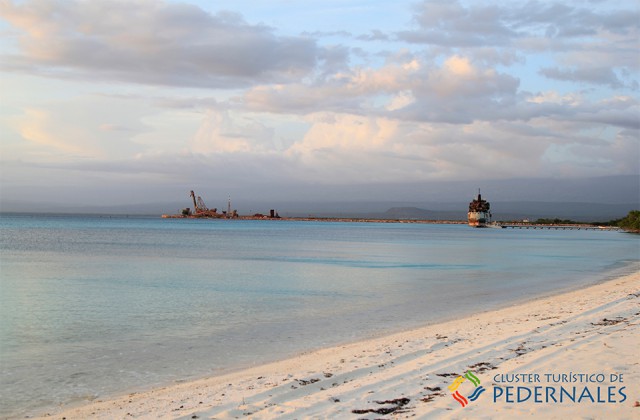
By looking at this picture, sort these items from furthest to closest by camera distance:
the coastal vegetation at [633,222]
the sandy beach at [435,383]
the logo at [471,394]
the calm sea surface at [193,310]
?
the coastal vegetation at [633,222]
the calm sea surface at [193,310]
the logo at [471,394]
the sandy beach at [435,383]

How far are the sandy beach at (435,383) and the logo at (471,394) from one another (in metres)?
0.01

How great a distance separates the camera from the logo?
23.1ft

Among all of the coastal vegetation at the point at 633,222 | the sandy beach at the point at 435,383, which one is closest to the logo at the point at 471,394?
the sandy beach at the point at 435,383

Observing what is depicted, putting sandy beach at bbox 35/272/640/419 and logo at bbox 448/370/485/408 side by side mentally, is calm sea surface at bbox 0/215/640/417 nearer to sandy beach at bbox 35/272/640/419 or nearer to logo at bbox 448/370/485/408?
sandy beach at bbox 35/272/640/419

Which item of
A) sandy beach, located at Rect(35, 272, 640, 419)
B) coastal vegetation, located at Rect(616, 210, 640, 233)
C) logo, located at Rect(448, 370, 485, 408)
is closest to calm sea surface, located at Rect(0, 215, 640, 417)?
sandy beach, located at Rect(35, 272, 640, 419)

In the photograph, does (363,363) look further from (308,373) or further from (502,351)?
(502,351)

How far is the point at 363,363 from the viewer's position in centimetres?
984

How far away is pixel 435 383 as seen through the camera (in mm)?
8008

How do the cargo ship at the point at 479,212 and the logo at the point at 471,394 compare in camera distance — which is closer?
the logo at the point at 471,394

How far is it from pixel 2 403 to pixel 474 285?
71.8 feet

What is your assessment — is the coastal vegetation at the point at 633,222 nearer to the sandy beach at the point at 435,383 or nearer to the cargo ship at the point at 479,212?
the cargo ship at the point at 479,212

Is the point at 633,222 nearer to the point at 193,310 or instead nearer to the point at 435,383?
the point at 193,310

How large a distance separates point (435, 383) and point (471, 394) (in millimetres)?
806

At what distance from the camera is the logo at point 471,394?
705 cm
